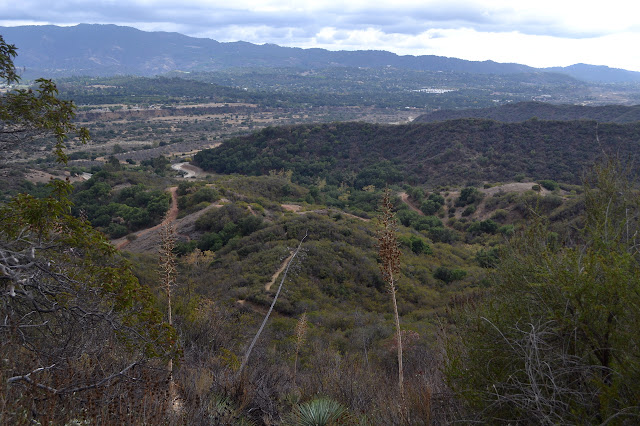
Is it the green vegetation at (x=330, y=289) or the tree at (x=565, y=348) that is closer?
the tree at (x=565, y=348)

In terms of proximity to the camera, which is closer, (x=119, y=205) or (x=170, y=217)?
(x=170, y=217)

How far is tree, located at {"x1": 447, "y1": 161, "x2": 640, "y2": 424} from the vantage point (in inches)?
110

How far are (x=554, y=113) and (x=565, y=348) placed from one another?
90791 mm

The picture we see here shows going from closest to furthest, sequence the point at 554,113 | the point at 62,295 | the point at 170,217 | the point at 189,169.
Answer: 1. the point at 62,295
2. the point at 170,217
3. the point at 189,169
4. the point at 554,113

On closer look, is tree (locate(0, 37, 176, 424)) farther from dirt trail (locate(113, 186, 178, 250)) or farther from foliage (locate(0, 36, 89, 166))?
dirt trail (locate(113, 186, 178, 250))

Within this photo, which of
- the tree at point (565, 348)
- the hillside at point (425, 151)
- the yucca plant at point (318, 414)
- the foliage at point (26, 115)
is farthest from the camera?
the hillside at point (425, 151)

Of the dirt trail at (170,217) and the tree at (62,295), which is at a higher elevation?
the tree at (62,295)

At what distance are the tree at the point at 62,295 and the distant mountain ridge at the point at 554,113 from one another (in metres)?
63.4

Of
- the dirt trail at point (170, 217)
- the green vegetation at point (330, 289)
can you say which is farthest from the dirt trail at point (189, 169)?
the dirt trail at point (170, 217)

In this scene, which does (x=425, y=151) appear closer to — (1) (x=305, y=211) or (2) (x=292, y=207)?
(2) (x=292, y=207)

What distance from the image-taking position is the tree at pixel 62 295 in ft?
12.9

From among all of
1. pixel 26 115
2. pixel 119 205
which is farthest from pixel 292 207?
Answer: pixel 26 115

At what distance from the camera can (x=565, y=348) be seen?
10.6 ft

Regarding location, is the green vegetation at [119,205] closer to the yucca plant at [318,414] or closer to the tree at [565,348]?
the yucca plant at [318,414]
